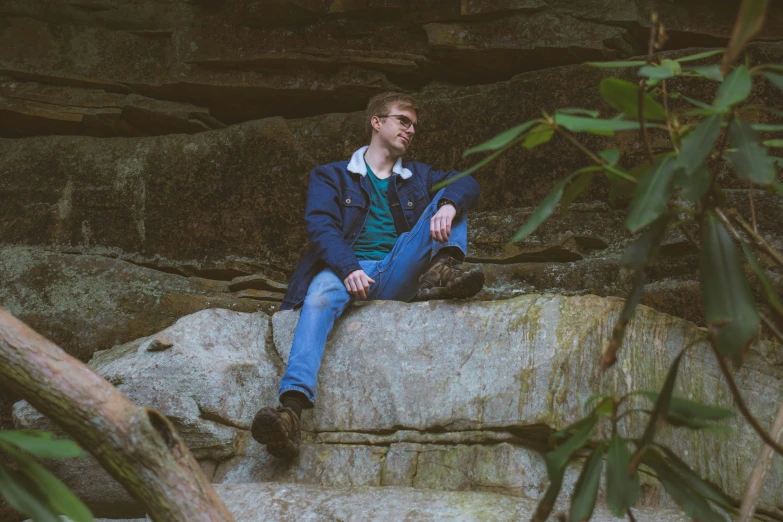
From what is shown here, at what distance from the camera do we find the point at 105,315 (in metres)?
5.34

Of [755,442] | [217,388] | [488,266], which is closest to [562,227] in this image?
[488,266]

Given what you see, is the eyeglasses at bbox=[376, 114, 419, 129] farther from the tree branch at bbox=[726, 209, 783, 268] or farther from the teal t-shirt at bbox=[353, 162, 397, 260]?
the tree branch at bbox=[726, 209, 783, 268]

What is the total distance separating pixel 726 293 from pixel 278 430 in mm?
2141

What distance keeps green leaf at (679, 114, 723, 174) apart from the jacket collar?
2.78 metres

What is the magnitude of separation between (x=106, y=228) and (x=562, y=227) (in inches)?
111

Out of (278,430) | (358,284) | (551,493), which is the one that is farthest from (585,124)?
(358,284)

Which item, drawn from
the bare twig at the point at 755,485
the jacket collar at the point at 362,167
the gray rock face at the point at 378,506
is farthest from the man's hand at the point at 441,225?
the bare twig at the point at 755,485

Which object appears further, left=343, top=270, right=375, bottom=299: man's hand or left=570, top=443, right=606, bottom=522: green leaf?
left=343, top=270, right=375, bottom=299: man's hand

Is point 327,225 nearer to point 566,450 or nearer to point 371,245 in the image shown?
point 371,245

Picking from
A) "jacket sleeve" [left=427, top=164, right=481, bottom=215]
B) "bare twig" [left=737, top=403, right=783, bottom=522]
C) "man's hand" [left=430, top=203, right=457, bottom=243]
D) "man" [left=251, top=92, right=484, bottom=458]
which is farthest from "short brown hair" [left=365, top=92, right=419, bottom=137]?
"bare twig" [left=737, top=403, right=783, bottom=522]

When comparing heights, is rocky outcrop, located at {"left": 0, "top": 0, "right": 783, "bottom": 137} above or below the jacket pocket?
above

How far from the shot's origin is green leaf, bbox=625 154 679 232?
188 cm

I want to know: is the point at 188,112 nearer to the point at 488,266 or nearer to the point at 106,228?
the point at 106,228

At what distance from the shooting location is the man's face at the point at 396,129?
4.64 meters
